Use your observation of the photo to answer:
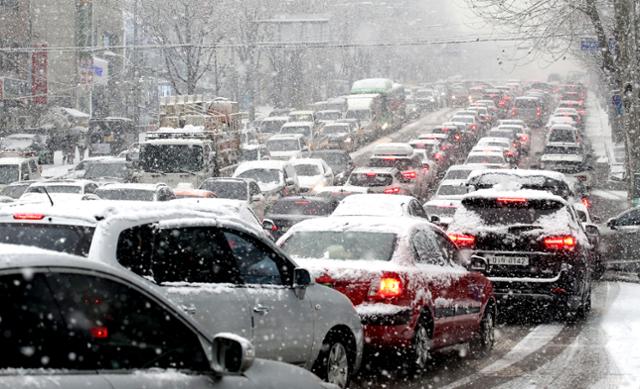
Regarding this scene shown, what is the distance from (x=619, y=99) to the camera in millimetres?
36312

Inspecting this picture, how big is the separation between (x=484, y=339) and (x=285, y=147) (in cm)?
3553

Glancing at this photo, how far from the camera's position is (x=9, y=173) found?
112 feet

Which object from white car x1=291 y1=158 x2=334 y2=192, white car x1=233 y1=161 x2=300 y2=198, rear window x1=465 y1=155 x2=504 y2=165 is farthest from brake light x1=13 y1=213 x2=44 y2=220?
rear window x1=465 y1=155 x2=504 y2=165

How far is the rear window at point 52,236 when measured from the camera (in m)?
7.44

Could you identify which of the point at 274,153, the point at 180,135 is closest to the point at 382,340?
the point at 180,135

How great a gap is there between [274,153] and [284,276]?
3875 centimetres

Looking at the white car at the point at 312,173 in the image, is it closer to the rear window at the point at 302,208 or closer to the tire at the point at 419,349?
the rear window at the point at 302,208

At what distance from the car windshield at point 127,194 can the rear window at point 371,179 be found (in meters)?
10.1

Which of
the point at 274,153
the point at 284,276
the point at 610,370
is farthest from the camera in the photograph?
the point at 274,153

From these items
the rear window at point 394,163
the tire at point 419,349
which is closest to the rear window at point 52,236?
the tire at point 419,349

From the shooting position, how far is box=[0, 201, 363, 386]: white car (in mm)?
7512

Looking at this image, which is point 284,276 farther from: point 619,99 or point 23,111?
point 23,111

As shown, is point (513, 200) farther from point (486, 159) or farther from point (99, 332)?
point (486, 159)

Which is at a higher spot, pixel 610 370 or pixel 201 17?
pixel 201 17
